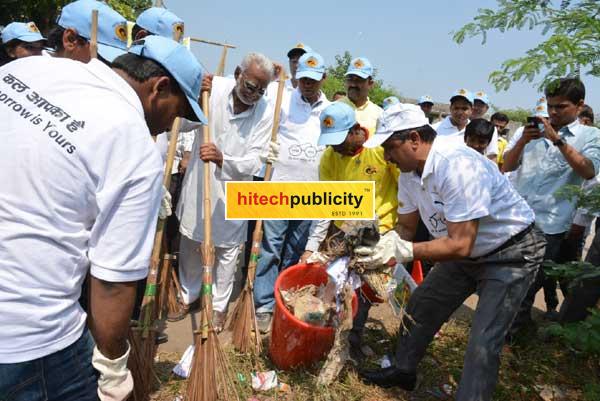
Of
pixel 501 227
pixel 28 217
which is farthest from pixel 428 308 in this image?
pixel 28 217

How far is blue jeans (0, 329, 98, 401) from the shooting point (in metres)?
1.21

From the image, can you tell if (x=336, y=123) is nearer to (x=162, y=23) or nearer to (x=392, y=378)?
(x=162, y=23)

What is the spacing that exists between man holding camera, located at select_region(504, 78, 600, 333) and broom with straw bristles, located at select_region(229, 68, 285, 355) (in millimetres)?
2097

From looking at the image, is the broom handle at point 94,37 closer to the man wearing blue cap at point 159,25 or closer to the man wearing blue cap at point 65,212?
the man wearing blue cap at point 159,25

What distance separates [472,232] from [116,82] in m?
1.76

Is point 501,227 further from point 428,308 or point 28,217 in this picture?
point 28,217

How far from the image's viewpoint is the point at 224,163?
3268mm

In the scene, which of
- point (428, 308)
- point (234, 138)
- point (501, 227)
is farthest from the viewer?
point (234, 138)

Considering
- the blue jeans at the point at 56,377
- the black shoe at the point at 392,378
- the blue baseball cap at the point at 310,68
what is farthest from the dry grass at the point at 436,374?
the blue baseball cap at the point at 310,68

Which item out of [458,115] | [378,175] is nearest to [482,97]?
[458,115]

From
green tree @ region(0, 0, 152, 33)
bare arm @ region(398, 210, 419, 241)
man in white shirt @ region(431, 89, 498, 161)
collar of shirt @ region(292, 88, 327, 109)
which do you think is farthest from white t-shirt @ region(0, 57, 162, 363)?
green tree @ region(0, 0, 152, 33)

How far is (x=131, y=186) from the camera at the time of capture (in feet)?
4.03

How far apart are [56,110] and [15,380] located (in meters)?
0.77

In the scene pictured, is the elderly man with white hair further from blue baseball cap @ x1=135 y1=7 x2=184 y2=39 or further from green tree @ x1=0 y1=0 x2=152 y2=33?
green tree @ x1=0 y1=0 x2=152 y2=33
